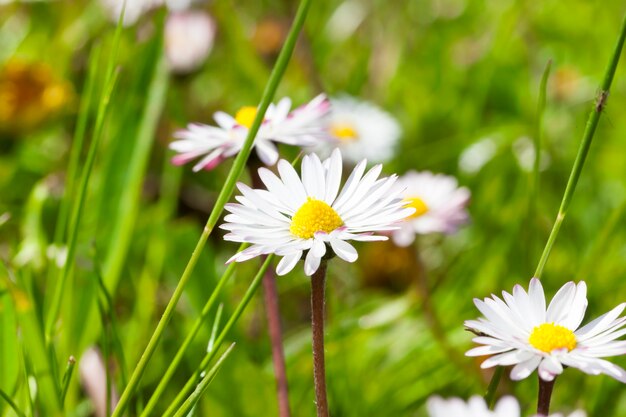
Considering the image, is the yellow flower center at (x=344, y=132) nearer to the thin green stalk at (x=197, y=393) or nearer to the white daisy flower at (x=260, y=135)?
the white daisy flower at (x=260, y=135)

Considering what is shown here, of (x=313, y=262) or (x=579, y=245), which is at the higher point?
(x=579, y=245)

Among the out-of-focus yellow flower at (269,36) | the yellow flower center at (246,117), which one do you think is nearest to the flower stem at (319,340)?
the yellow flower center at (246,117)

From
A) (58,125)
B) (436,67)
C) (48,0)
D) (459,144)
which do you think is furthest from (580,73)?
(48,0)

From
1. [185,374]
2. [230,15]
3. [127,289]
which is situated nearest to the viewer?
[185,374]

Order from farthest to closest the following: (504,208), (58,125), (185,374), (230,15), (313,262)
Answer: (230,15), (58,125), (504,208), (185,374), (313,262)

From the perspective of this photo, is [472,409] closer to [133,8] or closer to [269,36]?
[133,8]

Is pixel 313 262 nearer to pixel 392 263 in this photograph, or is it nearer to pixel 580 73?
pixel 392 263

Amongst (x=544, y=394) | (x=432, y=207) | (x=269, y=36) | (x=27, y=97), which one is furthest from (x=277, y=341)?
(x=269, y=36)

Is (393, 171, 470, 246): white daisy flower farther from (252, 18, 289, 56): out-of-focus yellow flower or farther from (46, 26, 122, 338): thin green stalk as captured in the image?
(252, 18, 289, 56): out-of-focus yellow flower
